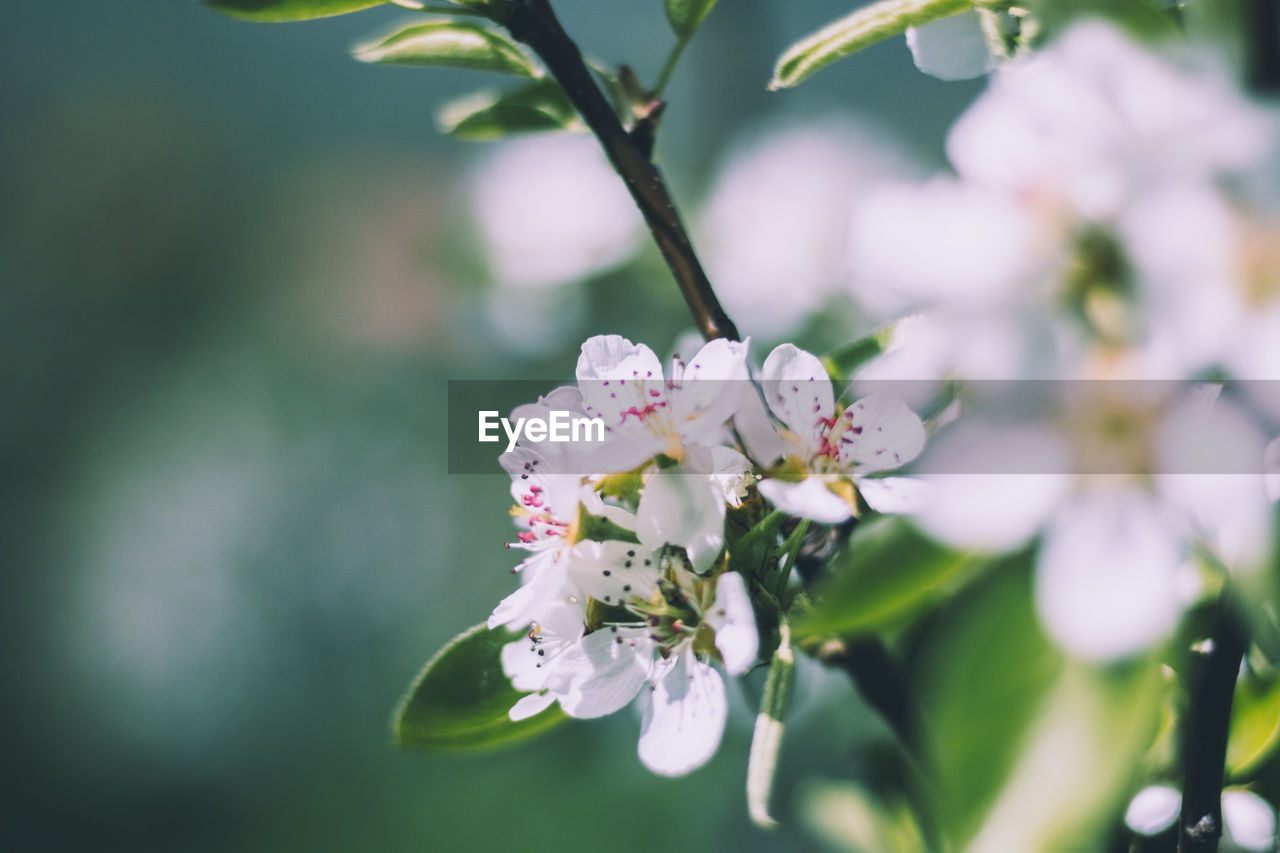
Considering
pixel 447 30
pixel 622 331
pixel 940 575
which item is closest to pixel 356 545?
pixel 622 331

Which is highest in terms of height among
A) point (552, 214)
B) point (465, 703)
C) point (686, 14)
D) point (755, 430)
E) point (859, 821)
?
point (686, 14)

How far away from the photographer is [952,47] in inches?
16.4

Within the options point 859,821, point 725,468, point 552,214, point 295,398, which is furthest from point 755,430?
point 295,398

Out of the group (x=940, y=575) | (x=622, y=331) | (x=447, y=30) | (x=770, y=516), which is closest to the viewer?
(x=940, y=575)

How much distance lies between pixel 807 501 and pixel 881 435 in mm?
93

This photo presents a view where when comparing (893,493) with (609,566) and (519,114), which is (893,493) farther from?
(519,114)

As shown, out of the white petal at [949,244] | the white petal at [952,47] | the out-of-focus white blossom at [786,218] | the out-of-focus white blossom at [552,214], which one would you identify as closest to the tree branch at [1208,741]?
the white petal at [949,244]

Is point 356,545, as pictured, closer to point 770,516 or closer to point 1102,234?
point 770,516

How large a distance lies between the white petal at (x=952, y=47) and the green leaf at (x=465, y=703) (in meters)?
0.33

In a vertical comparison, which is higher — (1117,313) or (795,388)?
(1117,313)

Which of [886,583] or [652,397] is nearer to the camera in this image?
[886,583]

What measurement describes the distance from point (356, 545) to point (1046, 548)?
2290mm

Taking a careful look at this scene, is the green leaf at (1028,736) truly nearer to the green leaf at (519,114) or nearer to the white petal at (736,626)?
the white petal at (736,626)

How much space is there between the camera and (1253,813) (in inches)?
15.7
